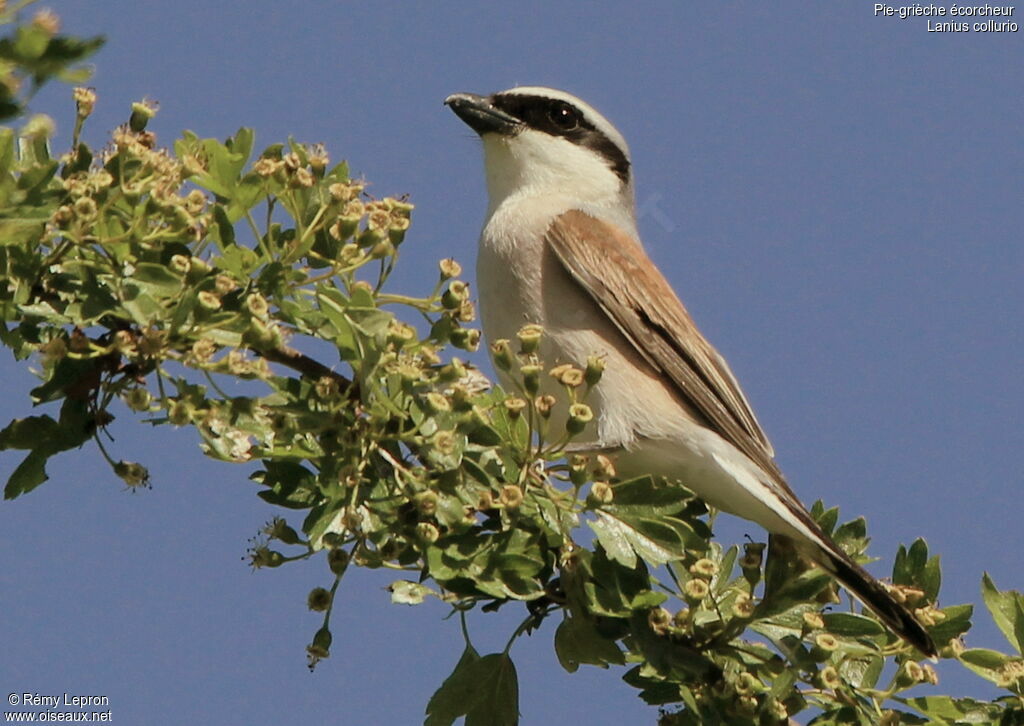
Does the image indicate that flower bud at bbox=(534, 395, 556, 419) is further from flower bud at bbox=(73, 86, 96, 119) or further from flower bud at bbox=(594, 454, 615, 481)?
flower bud at bbox=(73, 86, 96, 119)

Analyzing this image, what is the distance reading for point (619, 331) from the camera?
454cm

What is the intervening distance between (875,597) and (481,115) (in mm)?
2425

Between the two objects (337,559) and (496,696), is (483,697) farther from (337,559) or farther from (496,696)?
(337,559)

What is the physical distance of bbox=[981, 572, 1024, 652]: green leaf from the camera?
3281 millimetres

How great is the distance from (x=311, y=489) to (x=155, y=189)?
70cm

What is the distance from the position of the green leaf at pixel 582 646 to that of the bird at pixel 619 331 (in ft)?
2.36

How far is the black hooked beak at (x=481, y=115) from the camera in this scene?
513 centimetres

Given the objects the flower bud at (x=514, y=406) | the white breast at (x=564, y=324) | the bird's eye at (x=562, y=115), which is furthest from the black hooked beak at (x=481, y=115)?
the flower bud at (x=514, y=406)

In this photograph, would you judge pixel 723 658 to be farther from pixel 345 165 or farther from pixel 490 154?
pixel 490 154

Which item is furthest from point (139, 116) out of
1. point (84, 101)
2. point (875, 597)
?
point (875, 597)

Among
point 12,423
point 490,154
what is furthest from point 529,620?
point 490,154

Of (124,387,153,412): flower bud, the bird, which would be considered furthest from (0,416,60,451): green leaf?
the bird

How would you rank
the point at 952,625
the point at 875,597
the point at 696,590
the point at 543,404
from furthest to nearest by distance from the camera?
the point at 875,597 < the point at 952,625 < the point at 696,590 < the point at 543,404

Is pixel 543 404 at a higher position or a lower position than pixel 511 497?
higher
